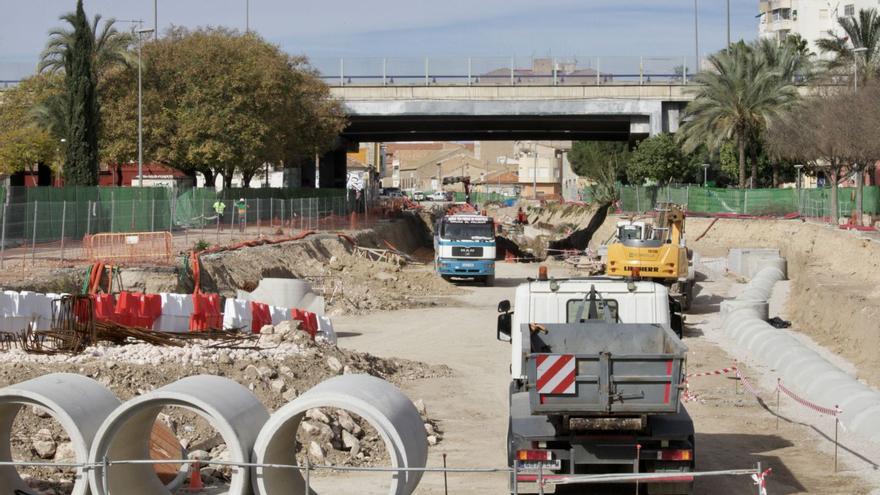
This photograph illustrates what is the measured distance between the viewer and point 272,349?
21.3m

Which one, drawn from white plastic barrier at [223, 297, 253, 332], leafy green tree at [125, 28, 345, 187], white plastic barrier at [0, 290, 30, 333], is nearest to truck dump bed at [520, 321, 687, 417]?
white plastic barrier at [0, 290, 30, 333]

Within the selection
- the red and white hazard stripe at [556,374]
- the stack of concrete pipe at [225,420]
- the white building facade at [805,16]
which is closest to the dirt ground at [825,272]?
the red and white hazard stripe at [556,374]

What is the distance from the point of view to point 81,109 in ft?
161

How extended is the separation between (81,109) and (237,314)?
25.1 m

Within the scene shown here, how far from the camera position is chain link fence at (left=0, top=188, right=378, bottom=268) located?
3403 cm

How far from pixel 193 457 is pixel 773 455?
7559 mm

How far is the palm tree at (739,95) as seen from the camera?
6306 cm

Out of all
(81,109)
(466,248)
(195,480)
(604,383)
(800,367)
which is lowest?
(195,480)

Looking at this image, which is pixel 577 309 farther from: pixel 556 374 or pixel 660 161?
pixel 660 161

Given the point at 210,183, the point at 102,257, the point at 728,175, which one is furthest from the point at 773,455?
the point at 728,175

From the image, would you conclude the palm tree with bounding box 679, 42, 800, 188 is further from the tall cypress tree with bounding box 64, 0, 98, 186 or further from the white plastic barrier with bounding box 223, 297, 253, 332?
the white plastic barrier with bounding box 223, 297, 253, 332

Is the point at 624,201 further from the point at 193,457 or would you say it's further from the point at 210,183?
the point at 193,457

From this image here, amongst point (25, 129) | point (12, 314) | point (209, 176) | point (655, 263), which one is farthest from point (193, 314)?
point (209, 176)

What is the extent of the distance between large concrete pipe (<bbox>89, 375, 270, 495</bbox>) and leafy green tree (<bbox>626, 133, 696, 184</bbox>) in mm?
61824
